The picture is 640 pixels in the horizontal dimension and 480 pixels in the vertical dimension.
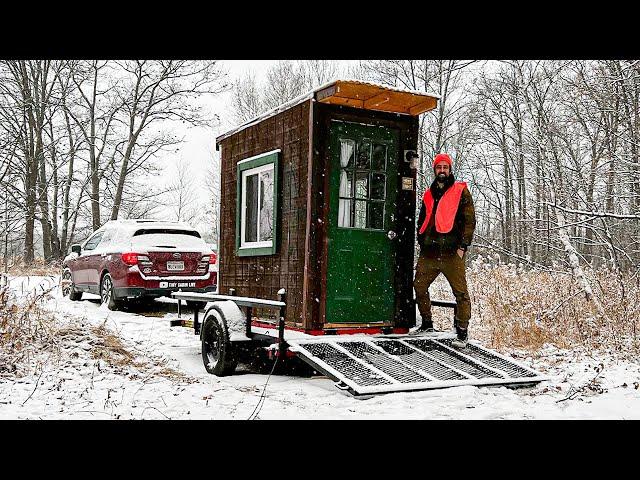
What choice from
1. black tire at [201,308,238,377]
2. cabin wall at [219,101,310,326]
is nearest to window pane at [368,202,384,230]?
cabin wall at [219,101,310,326]

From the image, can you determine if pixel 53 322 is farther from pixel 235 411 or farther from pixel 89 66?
pixel 89 66

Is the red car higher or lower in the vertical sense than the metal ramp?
higher

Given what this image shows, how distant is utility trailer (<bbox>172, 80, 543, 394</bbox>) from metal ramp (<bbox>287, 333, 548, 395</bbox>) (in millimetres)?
21

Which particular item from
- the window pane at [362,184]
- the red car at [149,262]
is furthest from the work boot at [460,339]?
the red car at [149,262]

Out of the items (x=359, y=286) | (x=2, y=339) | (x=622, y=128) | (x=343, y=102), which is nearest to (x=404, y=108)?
(x=343, y=102)

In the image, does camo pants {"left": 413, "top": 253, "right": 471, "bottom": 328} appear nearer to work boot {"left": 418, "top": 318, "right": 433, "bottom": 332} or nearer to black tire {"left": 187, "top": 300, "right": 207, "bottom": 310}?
work boot {"left": 418, "top": 318, "right": 433, "bottom": 332}

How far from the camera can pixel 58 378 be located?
5.71 meters

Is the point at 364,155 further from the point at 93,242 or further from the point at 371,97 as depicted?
the point at 93,242

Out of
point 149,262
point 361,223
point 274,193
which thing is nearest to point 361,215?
point 361,223

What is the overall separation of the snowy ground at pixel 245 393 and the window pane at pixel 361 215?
175cm

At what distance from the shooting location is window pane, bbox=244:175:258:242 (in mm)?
7741

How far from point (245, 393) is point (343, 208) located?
7.42 feet

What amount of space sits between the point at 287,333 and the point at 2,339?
118 inches

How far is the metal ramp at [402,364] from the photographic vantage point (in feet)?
17.2
